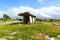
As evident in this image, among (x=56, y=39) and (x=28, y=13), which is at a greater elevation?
(x=28, y=13)

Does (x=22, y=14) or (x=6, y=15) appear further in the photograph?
(x=6, y=15)

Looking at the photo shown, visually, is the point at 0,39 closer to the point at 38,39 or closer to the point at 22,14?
the point at 38,39

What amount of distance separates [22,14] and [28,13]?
2.53 m

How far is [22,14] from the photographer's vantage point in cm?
6525

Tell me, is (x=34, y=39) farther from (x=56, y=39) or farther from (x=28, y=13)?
(x=28, y=13)

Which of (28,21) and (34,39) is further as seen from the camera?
(28,21)

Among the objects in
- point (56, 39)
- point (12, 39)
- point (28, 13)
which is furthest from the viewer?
point (28, 13)

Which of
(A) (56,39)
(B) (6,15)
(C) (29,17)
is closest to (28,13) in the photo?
(C) (29,17)

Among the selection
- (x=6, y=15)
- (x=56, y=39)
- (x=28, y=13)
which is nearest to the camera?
(x=56, y=39)

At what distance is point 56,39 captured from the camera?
2897cm

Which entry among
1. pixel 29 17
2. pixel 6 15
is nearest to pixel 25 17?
pixel 29 17

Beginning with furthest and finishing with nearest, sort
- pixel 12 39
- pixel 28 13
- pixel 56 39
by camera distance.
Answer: pixel 28 13 < pixel 56 39 < pixel 12 39

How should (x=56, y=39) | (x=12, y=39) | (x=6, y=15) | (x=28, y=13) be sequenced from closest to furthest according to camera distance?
(x=12, y=39) < (x=56, y=39) < (x=28, y=13) < (x=6, y=15)

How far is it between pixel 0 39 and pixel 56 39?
386 inches
